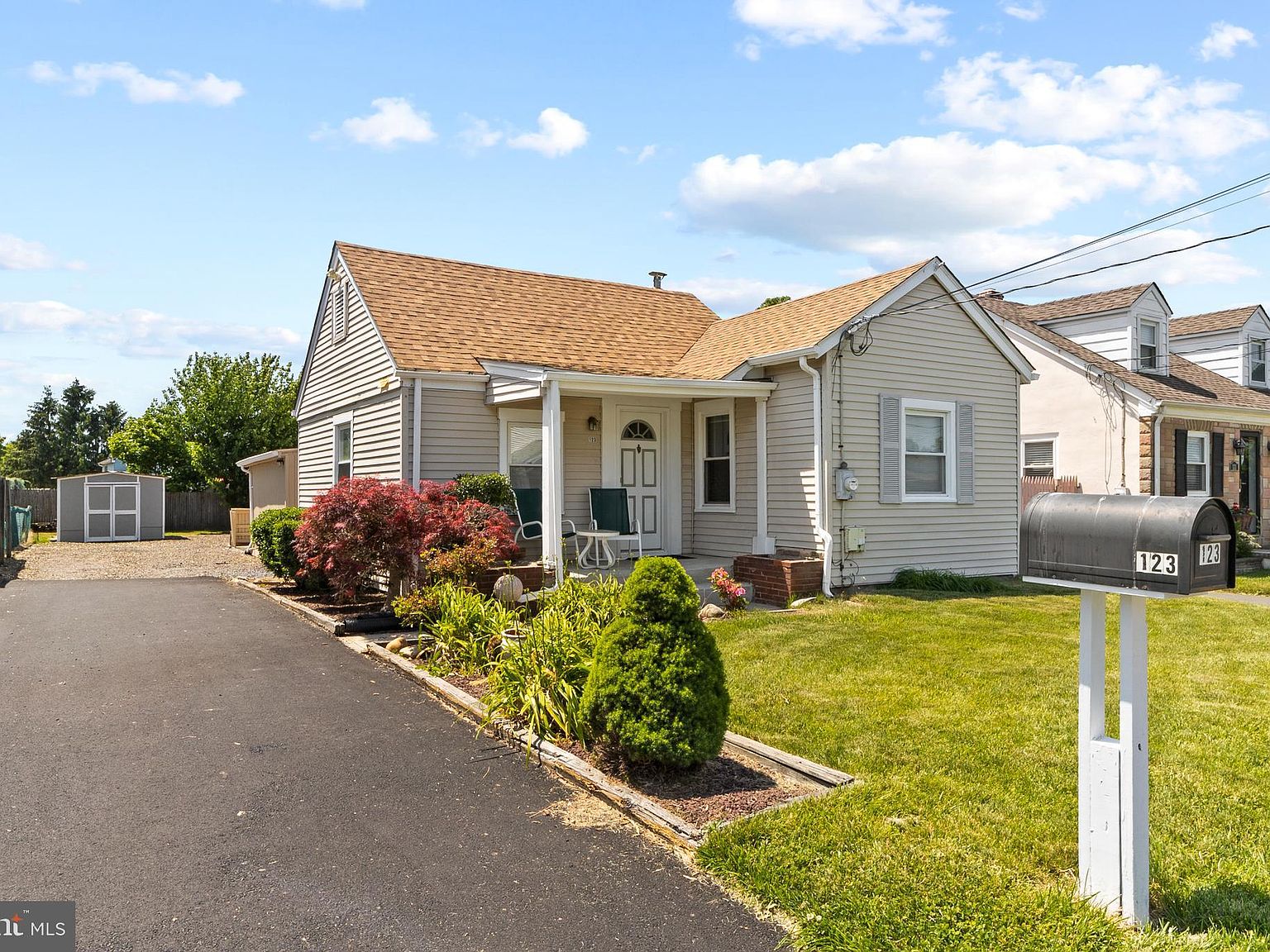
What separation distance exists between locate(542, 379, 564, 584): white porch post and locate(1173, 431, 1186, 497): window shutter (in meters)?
14.1

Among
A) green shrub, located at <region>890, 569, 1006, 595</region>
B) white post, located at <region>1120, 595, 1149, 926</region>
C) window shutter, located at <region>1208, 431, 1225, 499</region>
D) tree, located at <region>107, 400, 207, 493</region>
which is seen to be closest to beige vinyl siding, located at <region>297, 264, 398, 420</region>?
green shrub, located at <region>890, 569, 1006, 595</region>

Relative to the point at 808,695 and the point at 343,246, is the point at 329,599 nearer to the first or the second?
the point at 343,246

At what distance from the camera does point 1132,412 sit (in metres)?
17.2

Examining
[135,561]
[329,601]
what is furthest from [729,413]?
[135,561]

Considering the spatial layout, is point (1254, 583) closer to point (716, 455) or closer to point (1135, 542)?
point (716, 455)

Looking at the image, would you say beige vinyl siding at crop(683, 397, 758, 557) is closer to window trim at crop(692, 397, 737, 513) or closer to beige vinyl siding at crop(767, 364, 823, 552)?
window trim at crop(692, 397, 737, 513)

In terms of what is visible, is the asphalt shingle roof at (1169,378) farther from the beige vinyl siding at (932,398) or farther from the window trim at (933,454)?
the window trim at (933,454)

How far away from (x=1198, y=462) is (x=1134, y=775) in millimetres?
18376

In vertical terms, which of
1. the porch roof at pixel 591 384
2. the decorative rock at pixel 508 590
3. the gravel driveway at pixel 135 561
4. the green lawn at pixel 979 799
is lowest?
the gravel driveway at pixel 135 561

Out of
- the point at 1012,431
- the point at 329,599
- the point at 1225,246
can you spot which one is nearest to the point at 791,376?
the point at 1012,431

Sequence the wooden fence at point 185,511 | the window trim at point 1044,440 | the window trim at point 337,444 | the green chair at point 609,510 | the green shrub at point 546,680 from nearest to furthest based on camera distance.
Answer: the green shrub at point 546,680
the green chair at point 609,510
the window trim at point 337,444
the window trim at point 1044,440
the wooden fence at point 185,511

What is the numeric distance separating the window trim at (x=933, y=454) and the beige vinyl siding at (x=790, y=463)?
1.56 m

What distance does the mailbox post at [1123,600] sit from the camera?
9.51ft

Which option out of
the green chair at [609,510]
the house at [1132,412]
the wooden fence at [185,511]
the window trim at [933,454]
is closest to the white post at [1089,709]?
the green chair at [609,510]
